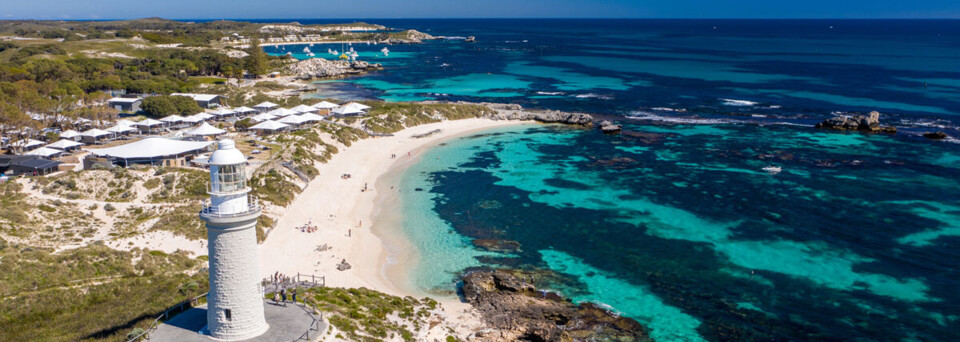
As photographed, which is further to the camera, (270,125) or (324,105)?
(324,105)

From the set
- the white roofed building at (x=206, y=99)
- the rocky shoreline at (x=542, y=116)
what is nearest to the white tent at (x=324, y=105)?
the white roofed building at (x=206, y=99)

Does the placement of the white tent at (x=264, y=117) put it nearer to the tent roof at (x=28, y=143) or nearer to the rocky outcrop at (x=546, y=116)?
the tent roof at (x=28, y=143)

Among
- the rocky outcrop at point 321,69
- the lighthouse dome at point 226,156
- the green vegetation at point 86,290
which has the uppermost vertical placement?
the lighthouse dome at point 226,156

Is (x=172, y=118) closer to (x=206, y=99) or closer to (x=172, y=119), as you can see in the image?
(x=172, y=119)

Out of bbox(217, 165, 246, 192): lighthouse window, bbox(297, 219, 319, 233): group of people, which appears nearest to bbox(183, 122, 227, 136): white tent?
bbox(297, 219, 319, 233): group of people

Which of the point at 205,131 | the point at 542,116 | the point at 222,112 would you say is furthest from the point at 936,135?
the point at 222,112

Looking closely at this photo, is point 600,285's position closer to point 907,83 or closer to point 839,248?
point 839,248
